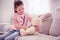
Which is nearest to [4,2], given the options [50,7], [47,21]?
[47,21]

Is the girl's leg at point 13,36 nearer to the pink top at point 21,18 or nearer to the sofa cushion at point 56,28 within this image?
the pink top at point 21,18

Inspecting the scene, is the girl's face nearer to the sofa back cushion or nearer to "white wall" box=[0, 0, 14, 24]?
"white wall" box=[0, 0, 14, 24]

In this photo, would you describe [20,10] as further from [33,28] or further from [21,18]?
[33,28]

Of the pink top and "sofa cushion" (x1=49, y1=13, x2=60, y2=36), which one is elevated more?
the pink top

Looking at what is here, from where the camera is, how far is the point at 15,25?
4.78 ft

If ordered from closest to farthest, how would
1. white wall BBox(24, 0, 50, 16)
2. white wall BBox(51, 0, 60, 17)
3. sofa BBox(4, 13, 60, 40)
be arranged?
sofa BBox(4, 13, 60, 40)
white wall BBox(24, 0, 50, 16)
white wall BBox(51, 0, 60, 17)

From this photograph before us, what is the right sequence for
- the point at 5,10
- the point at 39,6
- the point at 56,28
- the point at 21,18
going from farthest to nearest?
the point at 39,6, the point at 5,10, the point at 56,28, the point at 21,18

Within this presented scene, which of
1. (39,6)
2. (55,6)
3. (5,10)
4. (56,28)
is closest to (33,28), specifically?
(56,28)

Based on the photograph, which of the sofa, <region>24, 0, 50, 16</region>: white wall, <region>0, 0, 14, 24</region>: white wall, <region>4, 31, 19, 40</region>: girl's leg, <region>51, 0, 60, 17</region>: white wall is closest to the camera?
<region>4, 31, 19, 40</region>: girl's leg

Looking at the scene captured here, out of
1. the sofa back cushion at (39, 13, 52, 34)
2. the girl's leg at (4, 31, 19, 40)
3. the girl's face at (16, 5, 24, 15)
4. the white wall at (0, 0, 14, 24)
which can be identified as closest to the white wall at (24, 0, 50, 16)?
the sofa back cushion at (39, 13, 52, 34)

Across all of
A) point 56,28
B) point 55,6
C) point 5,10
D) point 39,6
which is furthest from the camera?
point 55,6

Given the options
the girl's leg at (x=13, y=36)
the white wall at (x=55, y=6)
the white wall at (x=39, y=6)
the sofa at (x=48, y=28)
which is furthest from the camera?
the white wall at (x=55, y=6)

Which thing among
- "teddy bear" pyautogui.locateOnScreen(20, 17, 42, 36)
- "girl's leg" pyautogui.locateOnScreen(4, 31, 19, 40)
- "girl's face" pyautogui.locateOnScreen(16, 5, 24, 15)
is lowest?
"girl's leg" pyautogui.locateOnScreen(4, 31, 19, 40)

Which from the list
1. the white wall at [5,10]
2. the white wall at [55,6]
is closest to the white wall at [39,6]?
the white wall at [55,6]
